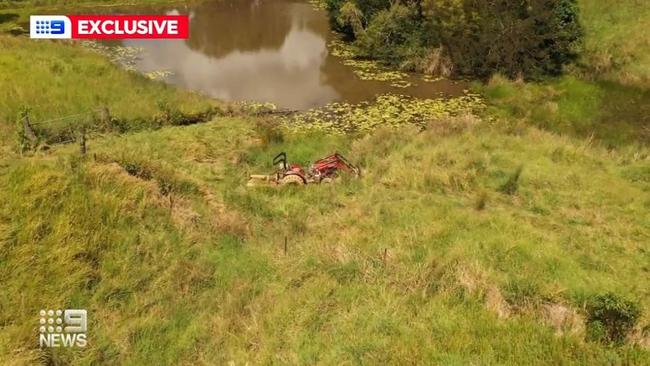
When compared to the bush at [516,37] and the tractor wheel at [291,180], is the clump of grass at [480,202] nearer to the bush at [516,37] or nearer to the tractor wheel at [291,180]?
the tractor wheel at [291,180]

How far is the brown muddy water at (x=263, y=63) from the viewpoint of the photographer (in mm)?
26062

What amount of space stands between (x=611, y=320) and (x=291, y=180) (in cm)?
906

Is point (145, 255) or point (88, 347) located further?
point (145, 255)

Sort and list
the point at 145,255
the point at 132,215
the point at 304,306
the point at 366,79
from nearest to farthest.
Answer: the point at 304,306 → the point at 145,255 → the point at 132,215 → the point at 366,79

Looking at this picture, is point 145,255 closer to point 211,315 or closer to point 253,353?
point 211,315

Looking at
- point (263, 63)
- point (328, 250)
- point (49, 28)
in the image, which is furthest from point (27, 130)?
point (49, 28)

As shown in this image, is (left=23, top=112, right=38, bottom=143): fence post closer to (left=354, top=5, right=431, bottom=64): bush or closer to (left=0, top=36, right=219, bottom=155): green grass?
(left=0, top=36, right=219, bottom=155): green grass

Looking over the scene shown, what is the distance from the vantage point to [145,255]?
30.8 ft

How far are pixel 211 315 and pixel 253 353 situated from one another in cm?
146

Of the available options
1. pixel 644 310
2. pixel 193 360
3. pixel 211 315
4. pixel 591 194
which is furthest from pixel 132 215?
pixel 591 194

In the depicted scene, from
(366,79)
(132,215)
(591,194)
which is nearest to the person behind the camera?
(132,215)

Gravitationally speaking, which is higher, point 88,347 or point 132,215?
point 132,215

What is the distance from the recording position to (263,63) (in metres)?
30.7

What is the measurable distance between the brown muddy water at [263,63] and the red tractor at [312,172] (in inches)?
367
